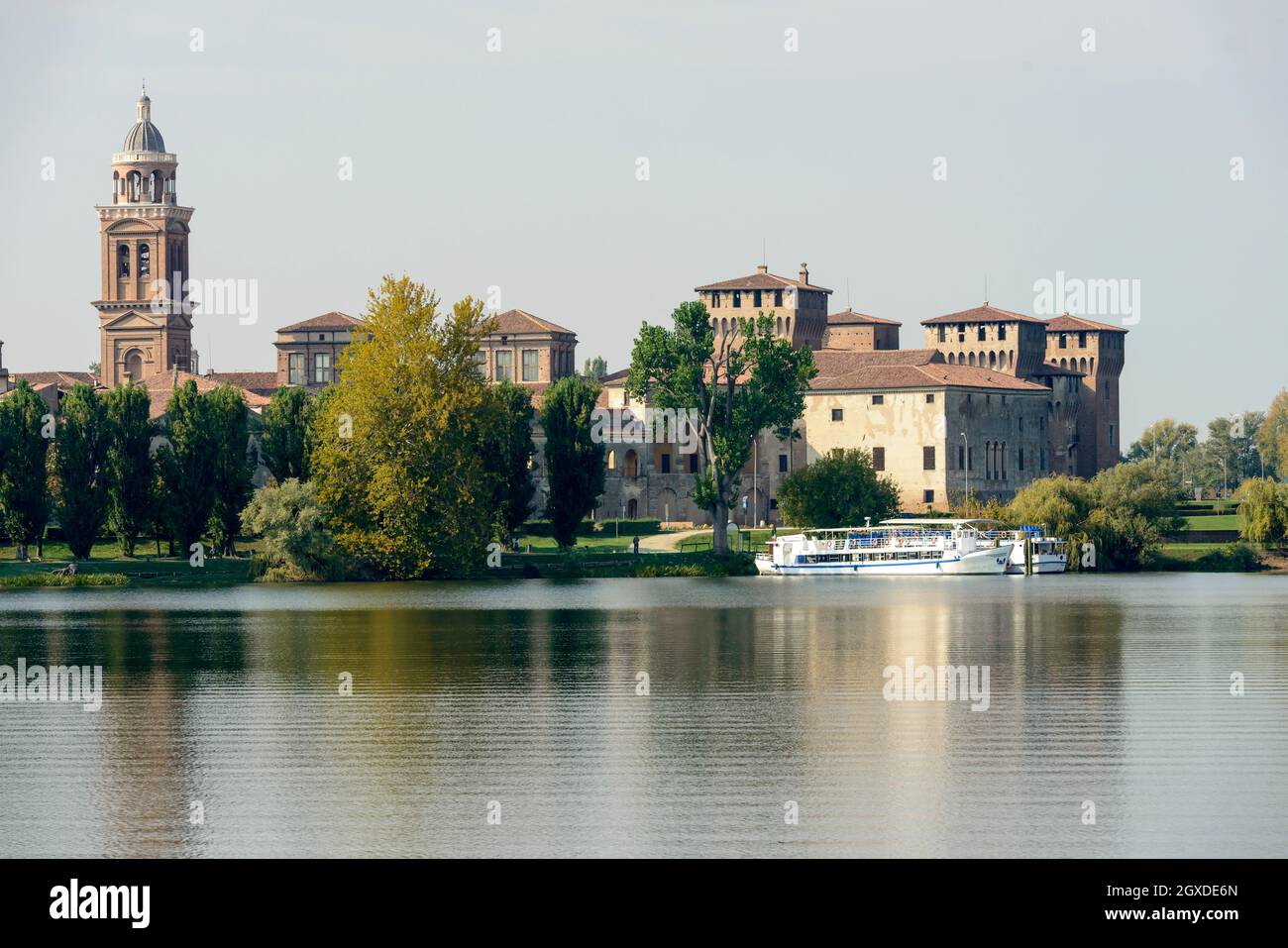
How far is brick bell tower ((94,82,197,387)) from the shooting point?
454 feet

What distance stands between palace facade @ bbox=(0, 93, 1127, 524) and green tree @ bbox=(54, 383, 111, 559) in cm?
3265

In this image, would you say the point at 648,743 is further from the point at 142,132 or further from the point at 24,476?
the point at 142,132

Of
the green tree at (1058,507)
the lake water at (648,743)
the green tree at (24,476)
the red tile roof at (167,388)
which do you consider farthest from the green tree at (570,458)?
the lake water at (648,743)

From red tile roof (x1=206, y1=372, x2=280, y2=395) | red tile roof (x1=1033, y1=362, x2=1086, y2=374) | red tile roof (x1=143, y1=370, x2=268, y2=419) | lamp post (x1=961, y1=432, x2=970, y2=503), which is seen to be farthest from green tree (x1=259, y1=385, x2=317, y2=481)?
red tile roof (x1=1033, y1=362, x2=1086, y2=374)

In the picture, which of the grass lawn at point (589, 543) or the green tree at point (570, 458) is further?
the grass lawn at point (589, 543)

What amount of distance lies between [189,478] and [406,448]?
415 inches

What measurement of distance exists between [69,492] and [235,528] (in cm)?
651

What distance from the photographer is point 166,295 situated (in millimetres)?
139375

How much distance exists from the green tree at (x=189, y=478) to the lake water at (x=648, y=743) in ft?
97.1

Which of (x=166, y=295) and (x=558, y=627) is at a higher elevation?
(x=166, y=295)

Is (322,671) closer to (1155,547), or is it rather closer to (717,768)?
(717,768)

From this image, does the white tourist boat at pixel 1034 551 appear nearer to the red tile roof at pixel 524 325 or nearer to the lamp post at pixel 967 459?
the lamp post at pixel 967 459

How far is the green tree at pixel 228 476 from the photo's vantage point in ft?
258
